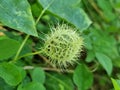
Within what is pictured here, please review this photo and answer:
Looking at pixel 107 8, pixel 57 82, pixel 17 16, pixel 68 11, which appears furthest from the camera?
pixel 107 8

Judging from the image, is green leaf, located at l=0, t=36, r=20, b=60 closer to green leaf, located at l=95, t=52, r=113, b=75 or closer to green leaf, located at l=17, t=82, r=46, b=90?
green leaf, located at l=17, t=82, r=46, b=90

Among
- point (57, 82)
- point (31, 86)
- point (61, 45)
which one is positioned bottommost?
point (57, 82)

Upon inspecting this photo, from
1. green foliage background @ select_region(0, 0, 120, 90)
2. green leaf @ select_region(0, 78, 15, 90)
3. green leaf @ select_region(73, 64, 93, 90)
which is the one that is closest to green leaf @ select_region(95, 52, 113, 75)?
green foliage background @ select_region(0, 0, 120, 90)

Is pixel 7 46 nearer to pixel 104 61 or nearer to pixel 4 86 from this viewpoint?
pixel 4 86

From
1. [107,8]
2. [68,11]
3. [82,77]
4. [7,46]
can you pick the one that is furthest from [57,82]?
[107,8]

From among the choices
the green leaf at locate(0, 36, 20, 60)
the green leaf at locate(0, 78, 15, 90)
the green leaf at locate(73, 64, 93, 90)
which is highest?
the green leaf at locate(0, 36, 20, 60)

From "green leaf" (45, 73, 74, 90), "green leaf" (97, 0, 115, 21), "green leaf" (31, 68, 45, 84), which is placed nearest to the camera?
"green leaf" (31, 68, 45, 84)

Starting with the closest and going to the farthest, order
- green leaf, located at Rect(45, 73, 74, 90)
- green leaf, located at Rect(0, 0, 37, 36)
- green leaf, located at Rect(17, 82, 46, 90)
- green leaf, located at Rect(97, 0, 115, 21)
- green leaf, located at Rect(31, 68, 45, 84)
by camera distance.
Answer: green leaf, located at Rect(0, 0, 37, 36) → green leaf, located at Rect(17, 82, 46, 90) → green leaf, located at Rect(31, 68, 45, 84) → green leaf, located at Rect(45, 73, 74, 90) → green leaf, located at Rect(97, 0, 115, 21)
